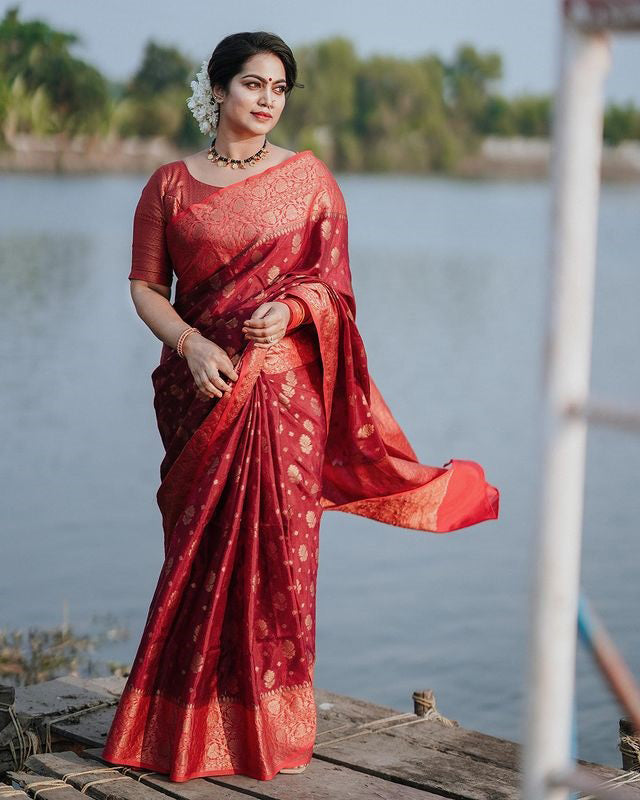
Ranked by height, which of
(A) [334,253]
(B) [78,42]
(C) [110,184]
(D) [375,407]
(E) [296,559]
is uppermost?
(B) [78,42]

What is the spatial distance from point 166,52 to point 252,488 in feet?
82.5

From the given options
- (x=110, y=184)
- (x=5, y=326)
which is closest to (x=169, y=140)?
(x=110, y=184)

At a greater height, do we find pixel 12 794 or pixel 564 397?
pixel 564 397

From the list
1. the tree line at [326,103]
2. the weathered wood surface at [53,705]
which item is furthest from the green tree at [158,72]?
the weathered wood surface at [53,705]

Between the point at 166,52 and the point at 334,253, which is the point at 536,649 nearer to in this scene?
the point at 334,253

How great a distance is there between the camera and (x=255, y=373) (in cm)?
277

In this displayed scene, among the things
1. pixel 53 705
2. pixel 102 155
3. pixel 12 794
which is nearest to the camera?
pixel 12 794

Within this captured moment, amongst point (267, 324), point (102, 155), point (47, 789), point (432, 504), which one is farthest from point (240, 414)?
point (102, 155)

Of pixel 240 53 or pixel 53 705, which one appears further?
pixel 53 705

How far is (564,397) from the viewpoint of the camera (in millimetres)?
1381

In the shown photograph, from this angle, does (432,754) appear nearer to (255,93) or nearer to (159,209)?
(159,209)

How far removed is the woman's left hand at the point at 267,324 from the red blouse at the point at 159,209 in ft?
0.94

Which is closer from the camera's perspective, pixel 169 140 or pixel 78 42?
pixel 78 42

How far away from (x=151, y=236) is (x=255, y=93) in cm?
36
